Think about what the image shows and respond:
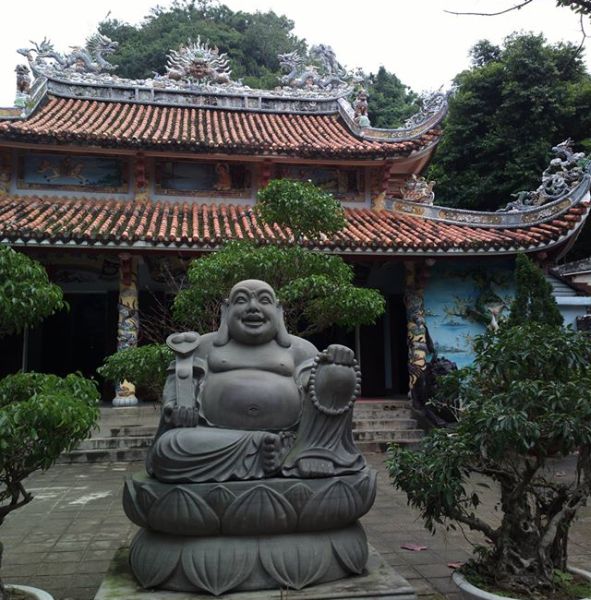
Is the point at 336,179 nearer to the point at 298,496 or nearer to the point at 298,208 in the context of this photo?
the point at 298,208

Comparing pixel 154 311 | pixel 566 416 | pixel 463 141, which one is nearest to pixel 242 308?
pixel 566 416

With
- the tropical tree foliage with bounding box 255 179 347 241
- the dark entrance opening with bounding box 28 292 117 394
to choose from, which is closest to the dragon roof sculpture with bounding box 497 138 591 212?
the tropical tree foliage with bounding box 255 179 347 241

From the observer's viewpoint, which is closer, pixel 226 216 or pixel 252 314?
pixel 252 314

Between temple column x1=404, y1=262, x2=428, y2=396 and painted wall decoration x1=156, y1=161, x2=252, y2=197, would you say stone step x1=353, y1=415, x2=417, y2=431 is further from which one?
painted wall decoration x1=156, y1=161, x2=252, y2=197

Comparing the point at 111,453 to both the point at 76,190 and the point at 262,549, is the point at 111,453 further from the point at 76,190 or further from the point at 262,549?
the point at 262,549

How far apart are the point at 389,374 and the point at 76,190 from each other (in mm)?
7309

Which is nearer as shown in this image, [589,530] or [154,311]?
[589,530]

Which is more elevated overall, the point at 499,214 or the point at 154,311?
the point at 499,214

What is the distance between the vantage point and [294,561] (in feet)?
10.3

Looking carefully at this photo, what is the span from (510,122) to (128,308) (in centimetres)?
1613

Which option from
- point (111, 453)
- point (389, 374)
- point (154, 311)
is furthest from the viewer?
point (389, 374)

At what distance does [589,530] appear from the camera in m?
5.30

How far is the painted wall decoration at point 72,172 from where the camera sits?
1143 centimetres

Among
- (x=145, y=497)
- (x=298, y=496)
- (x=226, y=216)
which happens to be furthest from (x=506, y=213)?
(x=145, y=497)
